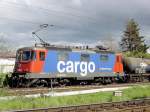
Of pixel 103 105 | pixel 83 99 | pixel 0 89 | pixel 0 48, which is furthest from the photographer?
pixel 0 48

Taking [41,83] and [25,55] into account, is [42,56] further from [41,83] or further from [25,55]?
[41,83]

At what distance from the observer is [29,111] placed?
16031 millimetres

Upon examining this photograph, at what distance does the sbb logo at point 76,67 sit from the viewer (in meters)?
31.7

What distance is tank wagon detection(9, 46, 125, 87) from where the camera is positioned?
2994cm

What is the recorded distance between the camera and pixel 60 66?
3158 centimetres

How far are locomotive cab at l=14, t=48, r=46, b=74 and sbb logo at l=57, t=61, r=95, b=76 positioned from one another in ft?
6.45

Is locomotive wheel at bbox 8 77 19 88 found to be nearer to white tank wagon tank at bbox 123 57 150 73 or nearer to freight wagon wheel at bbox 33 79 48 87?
freight wagon wheel at bbox 33 79 48 87

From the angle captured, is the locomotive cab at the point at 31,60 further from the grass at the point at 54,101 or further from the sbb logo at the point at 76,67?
the grass at the point at 54,101

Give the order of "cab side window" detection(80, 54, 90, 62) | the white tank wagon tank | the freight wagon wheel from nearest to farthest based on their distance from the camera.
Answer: the freight wagon wheel
"cab side window" detection(80, 54, 90, 62)
the white tank wagon tank

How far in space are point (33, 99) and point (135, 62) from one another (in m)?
23.2

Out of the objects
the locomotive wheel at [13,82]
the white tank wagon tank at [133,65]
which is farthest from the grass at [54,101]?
the white tank wagon tank at [133,65]

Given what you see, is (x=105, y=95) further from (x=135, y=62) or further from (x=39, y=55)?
(x=135, y=62)

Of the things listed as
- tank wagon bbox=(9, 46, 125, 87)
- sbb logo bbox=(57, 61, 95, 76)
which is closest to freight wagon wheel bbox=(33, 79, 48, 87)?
tank wagon bbox=(9, 46, 125, 87)

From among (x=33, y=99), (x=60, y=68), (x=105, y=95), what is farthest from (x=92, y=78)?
(x=33, y=99)
